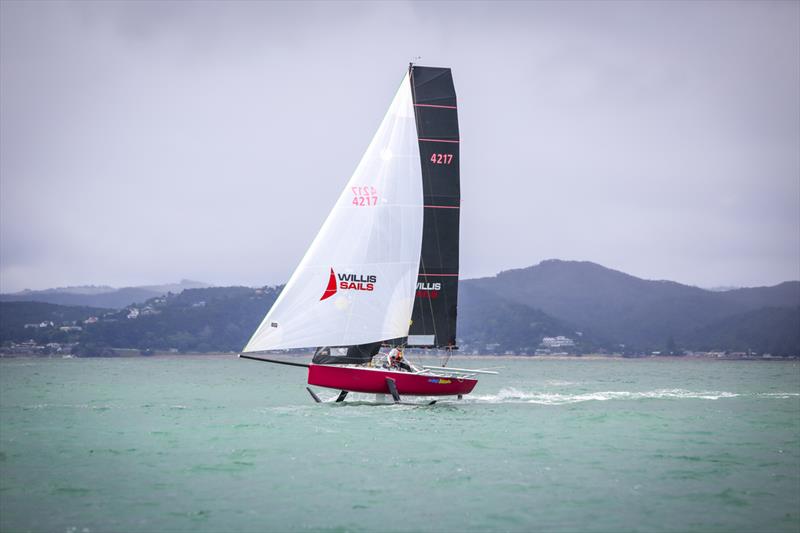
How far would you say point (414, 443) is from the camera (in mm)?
24812

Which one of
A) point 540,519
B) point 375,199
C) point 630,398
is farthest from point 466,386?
point 540,519

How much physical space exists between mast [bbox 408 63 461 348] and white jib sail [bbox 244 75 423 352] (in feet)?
1.58

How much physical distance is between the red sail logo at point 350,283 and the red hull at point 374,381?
2.73 meters

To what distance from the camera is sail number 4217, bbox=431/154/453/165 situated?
3512 cm

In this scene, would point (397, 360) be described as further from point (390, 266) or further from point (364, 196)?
point (364, 196)

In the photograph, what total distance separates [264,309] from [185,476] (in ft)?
590

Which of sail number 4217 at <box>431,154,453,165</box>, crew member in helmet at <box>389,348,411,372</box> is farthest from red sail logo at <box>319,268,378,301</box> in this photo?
sail number 4217 at <box>431,154,453,165</box>

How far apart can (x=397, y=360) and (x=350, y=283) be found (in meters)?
3.32

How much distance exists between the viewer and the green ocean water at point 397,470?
16.0 metres

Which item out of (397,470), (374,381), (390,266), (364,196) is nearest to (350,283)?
(390,266)

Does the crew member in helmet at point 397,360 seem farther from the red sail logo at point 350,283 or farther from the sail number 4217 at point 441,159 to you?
the sail number 4217 at point 441,159

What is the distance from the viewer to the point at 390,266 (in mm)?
34594

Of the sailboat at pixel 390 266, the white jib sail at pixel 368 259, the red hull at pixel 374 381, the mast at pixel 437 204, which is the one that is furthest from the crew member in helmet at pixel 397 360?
the mast at pixel 437 204

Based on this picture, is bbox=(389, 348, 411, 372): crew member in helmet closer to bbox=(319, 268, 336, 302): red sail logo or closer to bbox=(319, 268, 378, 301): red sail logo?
bbox=(319, 268, 378, 301): red sail logo
